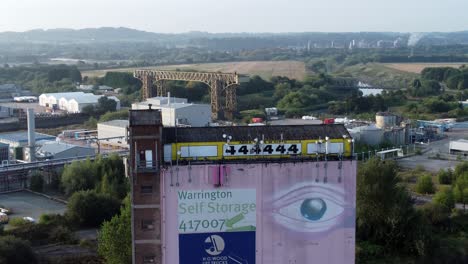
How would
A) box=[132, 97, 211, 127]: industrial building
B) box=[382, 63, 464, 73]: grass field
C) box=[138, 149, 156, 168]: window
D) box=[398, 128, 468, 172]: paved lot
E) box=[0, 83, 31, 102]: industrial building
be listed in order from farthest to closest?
1. box=[382, 63, 464, 73]: grass field
2. box=[0, 83, 31, 102]: industrial building
3. box=[132, 97, 211, 127]: industrial building
4. box=[398, 128, 468, 172]: paved lot
5. box=[138, 149, 156, 168]: window

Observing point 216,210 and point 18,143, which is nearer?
point 216,210

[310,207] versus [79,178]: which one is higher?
[310,207]

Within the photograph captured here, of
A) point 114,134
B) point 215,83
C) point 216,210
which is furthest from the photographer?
point 215,83

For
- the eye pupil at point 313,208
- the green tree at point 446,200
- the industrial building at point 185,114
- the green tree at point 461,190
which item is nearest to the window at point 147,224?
the eye pupil at point 313,208

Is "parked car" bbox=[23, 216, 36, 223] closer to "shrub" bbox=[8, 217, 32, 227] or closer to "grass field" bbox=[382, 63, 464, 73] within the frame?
"shrub" bbox=[8, 217, 32, 227]

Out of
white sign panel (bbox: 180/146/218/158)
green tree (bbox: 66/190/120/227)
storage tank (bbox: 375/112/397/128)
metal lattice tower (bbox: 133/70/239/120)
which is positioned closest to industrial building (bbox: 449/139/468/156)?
storage tank (bbox: 375/112/397/128)

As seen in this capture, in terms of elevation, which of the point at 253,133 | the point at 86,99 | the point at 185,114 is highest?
the point at 253,133

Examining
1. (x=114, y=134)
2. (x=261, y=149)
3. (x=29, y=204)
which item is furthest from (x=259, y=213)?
(x=114, y=134)

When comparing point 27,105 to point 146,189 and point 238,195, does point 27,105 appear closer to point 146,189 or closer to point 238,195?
point 146,189
